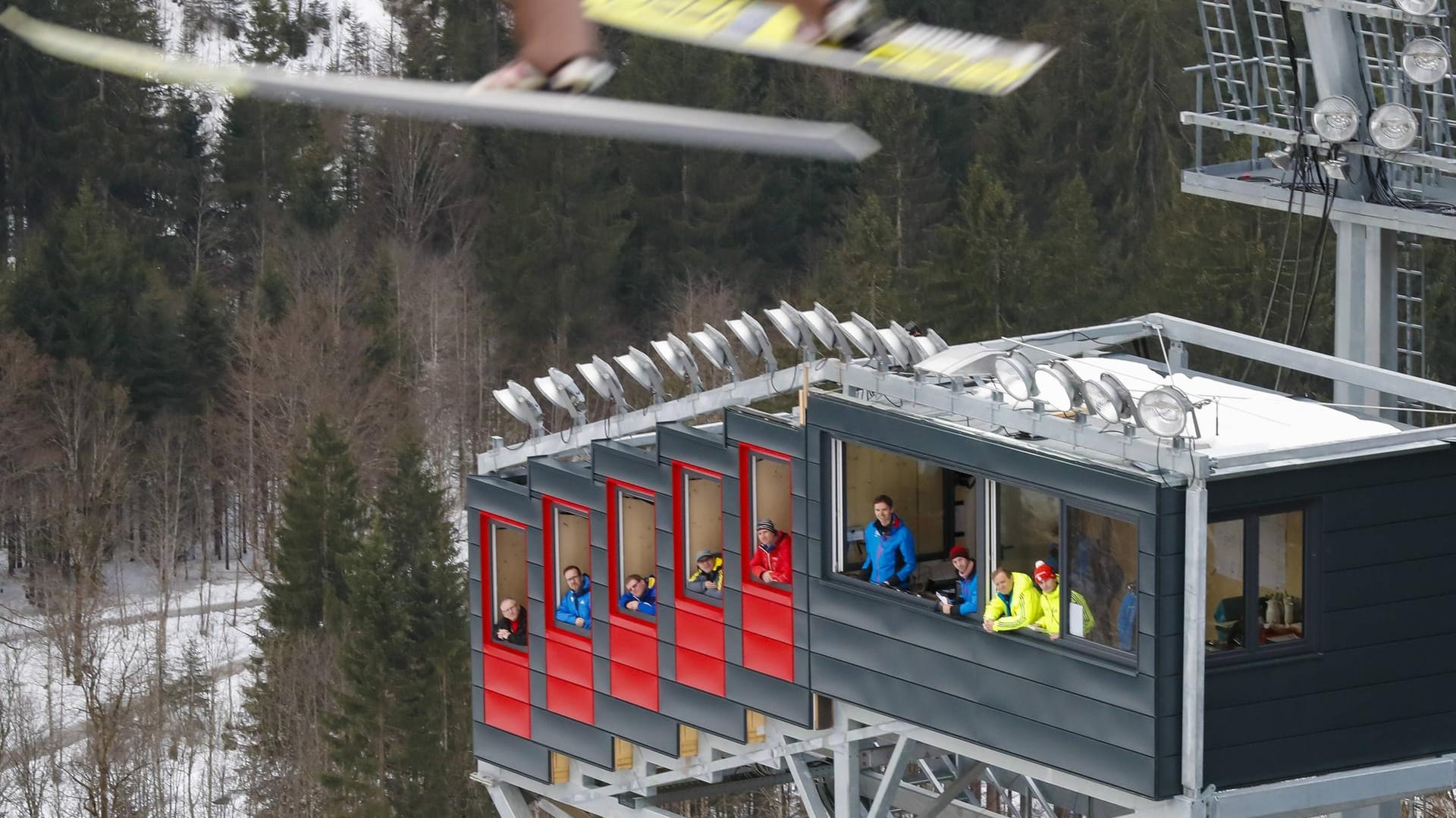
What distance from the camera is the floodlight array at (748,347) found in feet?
103

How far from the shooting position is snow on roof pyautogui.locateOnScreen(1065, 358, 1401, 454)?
28.4 meters

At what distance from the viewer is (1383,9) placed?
3350 centimetres

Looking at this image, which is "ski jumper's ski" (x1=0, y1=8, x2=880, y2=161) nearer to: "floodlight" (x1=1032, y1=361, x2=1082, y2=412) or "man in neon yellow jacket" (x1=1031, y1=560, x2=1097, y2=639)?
"floodlight" (x1=1032, y1=361, x2=1082, y2=412)

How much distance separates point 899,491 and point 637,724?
5061 millimetres

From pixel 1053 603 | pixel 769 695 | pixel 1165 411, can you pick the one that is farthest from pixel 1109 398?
pixel 769 695

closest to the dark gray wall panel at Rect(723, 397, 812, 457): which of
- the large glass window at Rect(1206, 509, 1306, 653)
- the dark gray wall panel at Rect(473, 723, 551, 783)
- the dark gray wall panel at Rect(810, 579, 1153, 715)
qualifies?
the dark gray wall panel at Rect(810, 579, 1153, 715)

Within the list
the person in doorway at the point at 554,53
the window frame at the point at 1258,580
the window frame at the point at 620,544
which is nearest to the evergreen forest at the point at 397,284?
the window frame at the point at 620,544

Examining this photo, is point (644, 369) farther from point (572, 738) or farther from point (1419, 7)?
point (1419, 7)

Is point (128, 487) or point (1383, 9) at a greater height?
point (1383, 9)

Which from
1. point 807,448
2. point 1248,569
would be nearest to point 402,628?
point 807,448

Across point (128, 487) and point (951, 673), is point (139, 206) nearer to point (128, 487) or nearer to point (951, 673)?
point (128, 487)

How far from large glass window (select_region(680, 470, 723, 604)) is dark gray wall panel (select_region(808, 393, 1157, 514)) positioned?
2200 mm

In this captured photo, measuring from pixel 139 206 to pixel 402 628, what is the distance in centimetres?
4649

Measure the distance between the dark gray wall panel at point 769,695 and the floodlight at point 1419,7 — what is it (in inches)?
415
